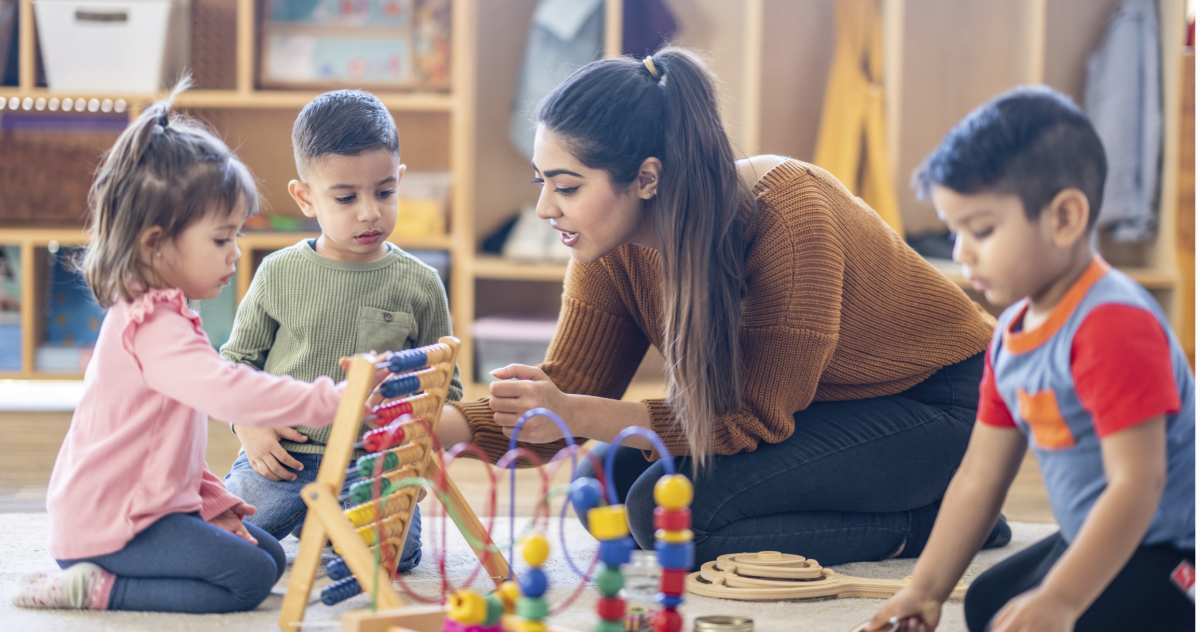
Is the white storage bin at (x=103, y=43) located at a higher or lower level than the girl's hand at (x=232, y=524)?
higher

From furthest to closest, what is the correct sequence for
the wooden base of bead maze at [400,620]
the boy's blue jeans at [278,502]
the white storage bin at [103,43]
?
the white storage bin at [103,43] < the boy's blue jeans at [278,502] < the wooden base of bead maze at [400,620]

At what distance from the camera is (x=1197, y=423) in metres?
1.27

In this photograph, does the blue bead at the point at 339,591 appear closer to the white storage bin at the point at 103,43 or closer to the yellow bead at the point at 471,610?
the yellow bead at the point at 471,610

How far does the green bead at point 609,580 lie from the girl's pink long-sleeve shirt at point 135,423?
1.35 ft

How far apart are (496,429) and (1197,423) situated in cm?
90

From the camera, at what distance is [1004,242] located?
124 centimetres

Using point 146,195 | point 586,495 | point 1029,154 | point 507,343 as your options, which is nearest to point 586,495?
point 586,495

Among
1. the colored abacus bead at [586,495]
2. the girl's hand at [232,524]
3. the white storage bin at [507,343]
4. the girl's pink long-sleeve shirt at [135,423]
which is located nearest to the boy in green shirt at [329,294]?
the girl's hand at [232,524]

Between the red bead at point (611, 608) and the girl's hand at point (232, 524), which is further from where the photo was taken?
the girl's hand at point (232, 524)

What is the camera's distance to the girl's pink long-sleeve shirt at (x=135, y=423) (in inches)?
58.6

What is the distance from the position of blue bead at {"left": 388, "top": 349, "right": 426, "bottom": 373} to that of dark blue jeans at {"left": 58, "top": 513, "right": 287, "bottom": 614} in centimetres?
30

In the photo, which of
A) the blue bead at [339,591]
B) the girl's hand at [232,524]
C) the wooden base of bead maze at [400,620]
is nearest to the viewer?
the wooden base of bead maze at [400,620]

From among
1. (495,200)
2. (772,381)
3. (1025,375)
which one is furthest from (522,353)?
(1025,375)

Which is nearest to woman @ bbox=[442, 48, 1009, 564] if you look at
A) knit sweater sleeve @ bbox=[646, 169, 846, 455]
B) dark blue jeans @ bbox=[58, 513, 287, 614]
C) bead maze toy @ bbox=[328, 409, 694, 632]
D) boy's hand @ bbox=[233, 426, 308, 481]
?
knit sweater sleeve @ bbox=[646, 169, 846, 455]
